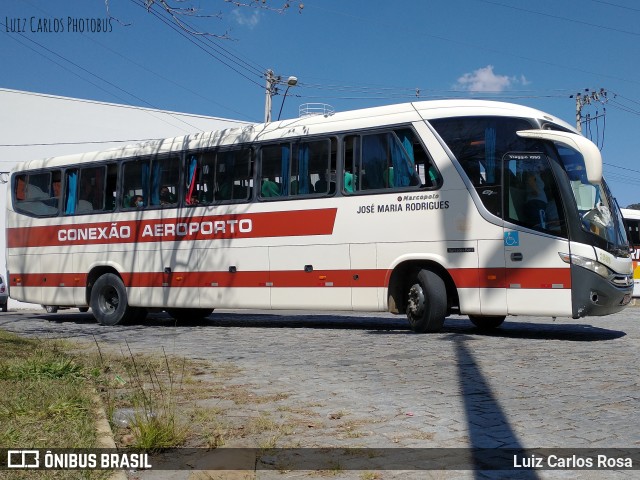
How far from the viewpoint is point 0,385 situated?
6.27 meters

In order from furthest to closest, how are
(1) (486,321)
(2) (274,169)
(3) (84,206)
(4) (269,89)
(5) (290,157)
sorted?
(4) (269,89) < (3) (84,206) < (2) (274,169) < (5) (290,157) < (1) (486,321)

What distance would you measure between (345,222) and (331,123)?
5.92 ft

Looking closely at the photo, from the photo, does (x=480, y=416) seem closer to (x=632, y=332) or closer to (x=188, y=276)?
(x=632, y=332)

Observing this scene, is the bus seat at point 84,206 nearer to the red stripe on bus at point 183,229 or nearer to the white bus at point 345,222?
the white bus at point 345,222

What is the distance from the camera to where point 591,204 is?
10523mm

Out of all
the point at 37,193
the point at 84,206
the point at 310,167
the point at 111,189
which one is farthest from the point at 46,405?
the point at 37,193

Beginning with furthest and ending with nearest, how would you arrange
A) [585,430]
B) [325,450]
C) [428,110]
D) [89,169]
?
1. [89,169]
2. [428,110]
3. [585,430]
4. [325,450]

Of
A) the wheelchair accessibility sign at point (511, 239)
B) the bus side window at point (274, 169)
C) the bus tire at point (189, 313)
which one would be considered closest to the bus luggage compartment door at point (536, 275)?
the wheelchair accessibility sign at point (511, 239)

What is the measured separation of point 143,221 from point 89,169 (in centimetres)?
217

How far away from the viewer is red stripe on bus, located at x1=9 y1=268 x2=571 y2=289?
1041 cm

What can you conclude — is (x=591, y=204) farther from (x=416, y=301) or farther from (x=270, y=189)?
(x=270, y=189)

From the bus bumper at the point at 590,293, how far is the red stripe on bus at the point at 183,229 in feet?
13.5

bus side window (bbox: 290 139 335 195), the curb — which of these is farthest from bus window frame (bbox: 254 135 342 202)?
the curb

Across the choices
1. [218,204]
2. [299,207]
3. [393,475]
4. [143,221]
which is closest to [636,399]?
[393,475]
